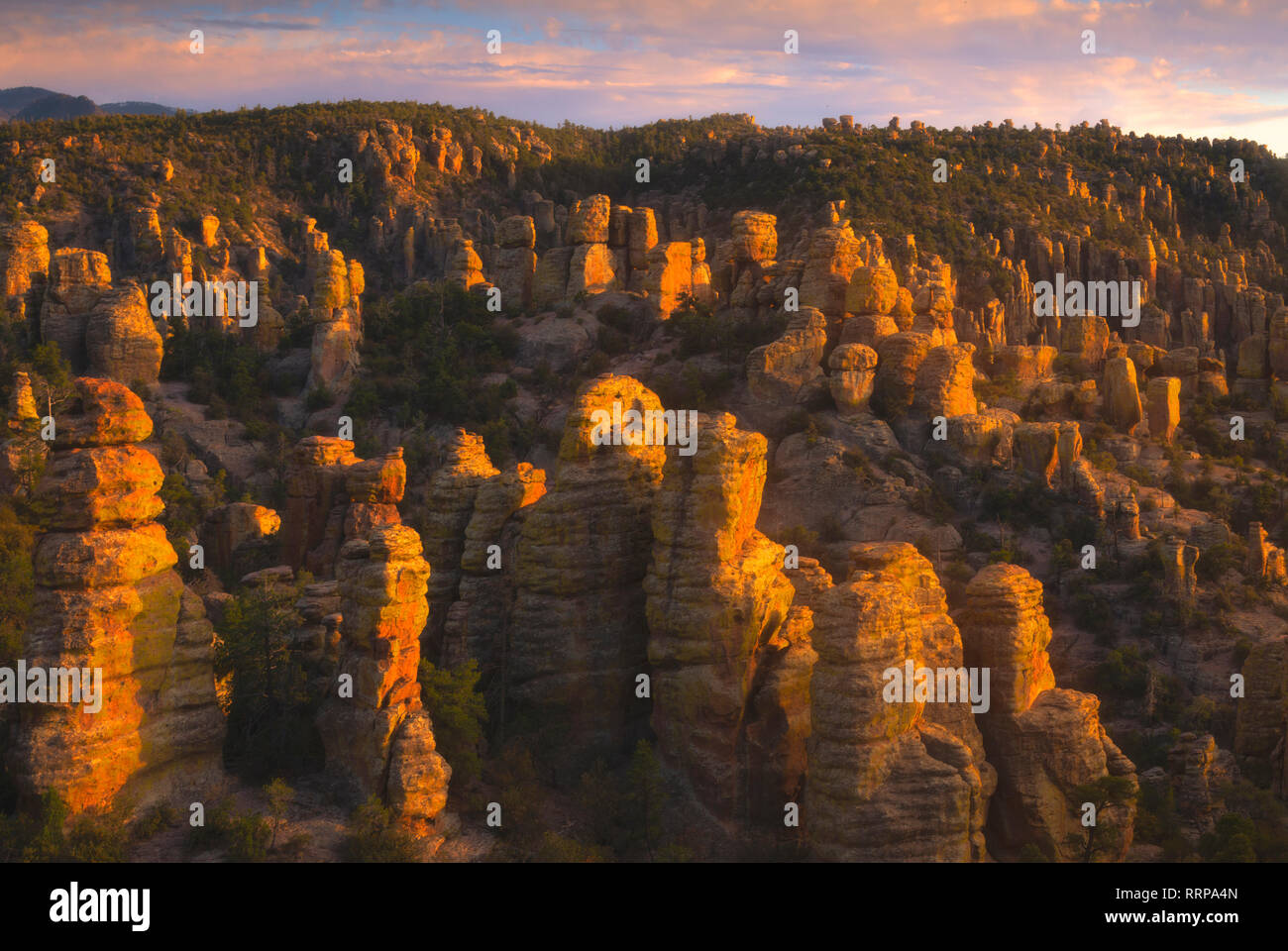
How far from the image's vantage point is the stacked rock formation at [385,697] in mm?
22703

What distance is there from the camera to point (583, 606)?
1075 inches

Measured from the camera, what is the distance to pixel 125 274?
86.5 metres

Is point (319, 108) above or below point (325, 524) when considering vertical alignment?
above

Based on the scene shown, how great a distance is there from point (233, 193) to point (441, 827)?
310 feet

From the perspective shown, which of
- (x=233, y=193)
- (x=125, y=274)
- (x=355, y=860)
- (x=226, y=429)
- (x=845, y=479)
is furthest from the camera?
(x=233, y=193)

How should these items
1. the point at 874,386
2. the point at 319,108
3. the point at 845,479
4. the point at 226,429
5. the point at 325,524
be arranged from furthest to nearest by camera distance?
the point at 319,108, the point at 226,429, the point at 874,386, the point at 845,479, the point at 325,524

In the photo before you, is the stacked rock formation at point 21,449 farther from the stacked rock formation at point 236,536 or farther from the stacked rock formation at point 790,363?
the stacked rock formation at point 790,363

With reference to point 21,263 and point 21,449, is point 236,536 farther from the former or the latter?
point 21,263

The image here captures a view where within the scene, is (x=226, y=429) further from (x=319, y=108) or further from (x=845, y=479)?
(x=319, y=108)

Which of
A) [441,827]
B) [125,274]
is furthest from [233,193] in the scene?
[441,827]

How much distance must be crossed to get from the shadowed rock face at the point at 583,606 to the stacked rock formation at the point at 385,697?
3535 millimetres

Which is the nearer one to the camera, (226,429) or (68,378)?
(68,378)
